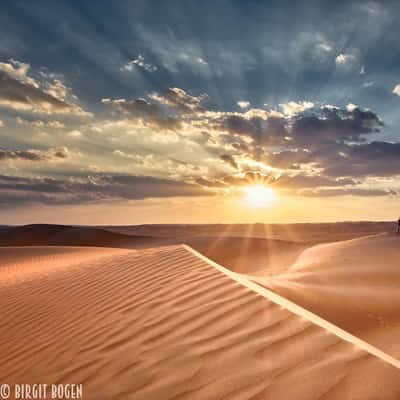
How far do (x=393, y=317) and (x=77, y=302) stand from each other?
18.0 feet

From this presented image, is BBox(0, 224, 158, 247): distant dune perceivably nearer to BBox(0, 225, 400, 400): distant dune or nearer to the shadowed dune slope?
the shadowed dune slope

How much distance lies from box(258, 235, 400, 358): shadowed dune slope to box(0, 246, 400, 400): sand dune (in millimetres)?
2299

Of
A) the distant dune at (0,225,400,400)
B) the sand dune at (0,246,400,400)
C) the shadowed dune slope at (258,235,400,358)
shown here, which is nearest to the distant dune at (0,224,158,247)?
the shadowed dune slope at (258,235,400,358)

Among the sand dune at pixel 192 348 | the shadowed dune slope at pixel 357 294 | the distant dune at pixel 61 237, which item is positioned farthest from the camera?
the distant dune at pixel 61 237

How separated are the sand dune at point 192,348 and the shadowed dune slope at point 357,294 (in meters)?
2.30

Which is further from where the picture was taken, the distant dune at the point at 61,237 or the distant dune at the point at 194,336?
the distant dune at the point at 61,237

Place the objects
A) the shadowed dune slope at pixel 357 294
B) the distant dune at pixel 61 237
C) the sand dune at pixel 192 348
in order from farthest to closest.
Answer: the distant dune at pixel 61 237 → the shadowed dune slope at pixel 357 294 → the sand dune at pixel 192 348

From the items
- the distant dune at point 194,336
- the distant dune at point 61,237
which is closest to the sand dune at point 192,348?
the distant dune at point 194,336

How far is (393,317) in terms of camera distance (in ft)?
17.8

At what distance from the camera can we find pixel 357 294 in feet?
21.8

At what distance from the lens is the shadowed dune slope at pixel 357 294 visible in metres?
4.93

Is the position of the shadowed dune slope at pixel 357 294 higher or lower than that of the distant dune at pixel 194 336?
lower

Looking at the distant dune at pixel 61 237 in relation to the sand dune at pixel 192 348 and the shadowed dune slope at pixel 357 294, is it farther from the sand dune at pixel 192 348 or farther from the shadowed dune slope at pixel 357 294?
the sand dune at pixel 192 348

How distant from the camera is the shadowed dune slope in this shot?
16.2 feet
